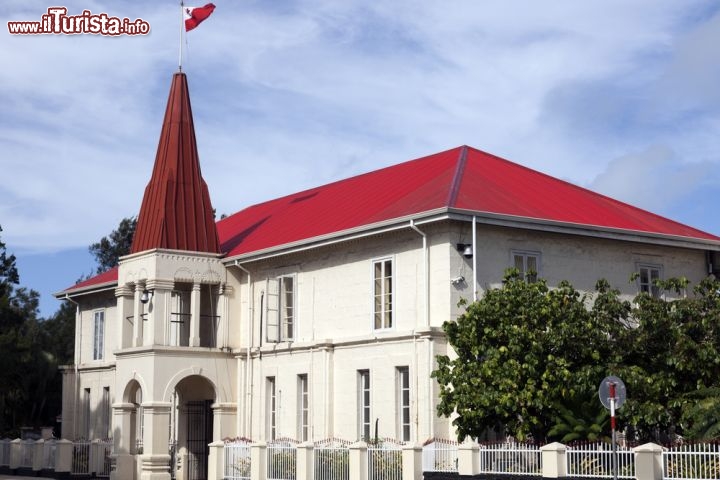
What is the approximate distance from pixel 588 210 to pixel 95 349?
19742mm

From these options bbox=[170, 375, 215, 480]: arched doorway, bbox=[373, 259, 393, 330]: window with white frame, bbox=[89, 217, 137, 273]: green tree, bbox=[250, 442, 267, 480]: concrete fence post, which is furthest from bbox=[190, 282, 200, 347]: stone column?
bbox=[89, 217, 137, 273]: green tree

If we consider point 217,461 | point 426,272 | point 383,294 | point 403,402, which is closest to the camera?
point 426,272

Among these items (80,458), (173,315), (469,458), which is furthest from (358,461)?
(80,458)

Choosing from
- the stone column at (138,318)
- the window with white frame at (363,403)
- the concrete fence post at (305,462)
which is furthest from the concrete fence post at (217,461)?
the stone column at (138,318)

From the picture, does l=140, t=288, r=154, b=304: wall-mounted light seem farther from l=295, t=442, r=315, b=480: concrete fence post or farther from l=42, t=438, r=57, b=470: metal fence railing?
l=295, t=442, r=315, b=480: concrete fence post

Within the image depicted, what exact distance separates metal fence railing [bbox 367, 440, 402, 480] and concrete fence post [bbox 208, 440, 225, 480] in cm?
600

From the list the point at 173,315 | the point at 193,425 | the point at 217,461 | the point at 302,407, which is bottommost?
the point at 217,461

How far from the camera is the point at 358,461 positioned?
26.3 m

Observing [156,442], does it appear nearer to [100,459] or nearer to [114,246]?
[100,459]

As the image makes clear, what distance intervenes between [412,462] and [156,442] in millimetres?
10021

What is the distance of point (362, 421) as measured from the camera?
30.0 metres

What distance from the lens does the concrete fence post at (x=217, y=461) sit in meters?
30.9

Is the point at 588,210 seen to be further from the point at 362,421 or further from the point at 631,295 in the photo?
the point at 362,421

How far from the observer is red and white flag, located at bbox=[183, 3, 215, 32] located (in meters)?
36.8
